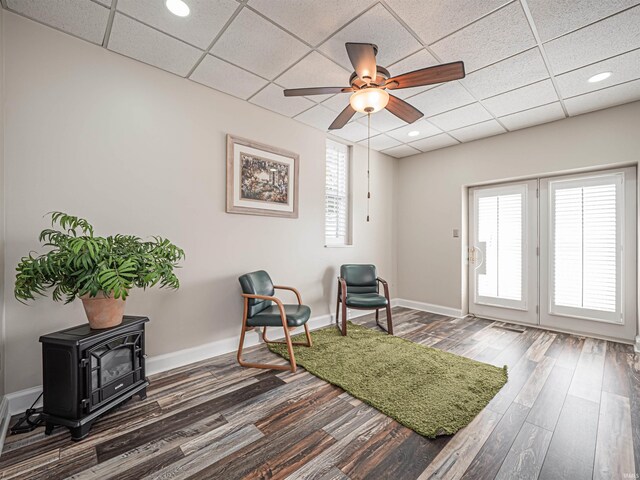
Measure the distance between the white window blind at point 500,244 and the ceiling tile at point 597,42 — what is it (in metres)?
2.04

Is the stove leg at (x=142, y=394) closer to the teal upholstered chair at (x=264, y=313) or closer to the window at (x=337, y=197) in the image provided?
the teal upholstered chair at (x=264, y=313)

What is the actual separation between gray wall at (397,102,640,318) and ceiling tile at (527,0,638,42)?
1.97 metres

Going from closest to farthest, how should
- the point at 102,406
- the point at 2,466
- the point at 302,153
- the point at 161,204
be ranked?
1. the point at 2,466
2. the point at 102,406
3. the point at 161,204
4. the point at 302,153

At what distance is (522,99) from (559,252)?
208 cm

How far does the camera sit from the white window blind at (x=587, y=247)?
341 centimetres

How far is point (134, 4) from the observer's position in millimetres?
1927

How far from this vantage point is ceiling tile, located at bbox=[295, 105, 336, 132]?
3436mm

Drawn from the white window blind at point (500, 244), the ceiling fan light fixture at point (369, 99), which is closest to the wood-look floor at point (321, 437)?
the white window blind at point (500, 244)

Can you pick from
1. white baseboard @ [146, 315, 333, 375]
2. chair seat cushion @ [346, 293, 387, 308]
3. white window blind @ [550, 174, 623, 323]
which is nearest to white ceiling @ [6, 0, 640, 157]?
white window blind @ [550, 174, 623, 323]

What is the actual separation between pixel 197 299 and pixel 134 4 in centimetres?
240

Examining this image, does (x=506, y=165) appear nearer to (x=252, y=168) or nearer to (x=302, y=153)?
(x=302, y=153)

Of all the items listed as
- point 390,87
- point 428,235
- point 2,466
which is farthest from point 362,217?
point 2,466

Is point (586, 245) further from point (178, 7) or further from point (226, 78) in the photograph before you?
point (178, 7)

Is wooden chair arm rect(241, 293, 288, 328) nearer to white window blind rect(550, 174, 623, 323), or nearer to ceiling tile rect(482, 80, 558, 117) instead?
ceiling tile rect(482, 80, 558, 117)
